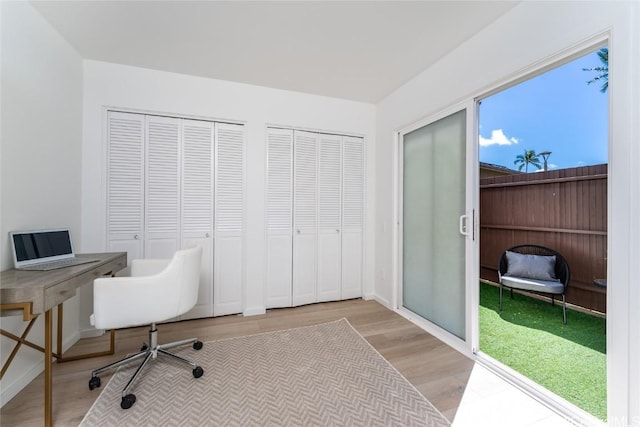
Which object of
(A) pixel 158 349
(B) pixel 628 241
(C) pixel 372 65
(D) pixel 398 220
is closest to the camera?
(B) pixel 628 241

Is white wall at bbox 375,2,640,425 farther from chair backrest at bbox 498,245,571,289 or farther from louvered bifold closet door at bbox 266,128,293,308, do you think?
louvered bifold closet door at bbox 266,128,293,308

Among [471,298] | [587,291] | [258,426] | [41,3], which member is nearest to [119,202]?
[41,3]

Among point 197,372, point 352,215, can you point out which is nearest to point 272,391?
point 197,372

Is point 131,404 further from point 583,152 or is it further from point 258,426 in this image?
point 583,152

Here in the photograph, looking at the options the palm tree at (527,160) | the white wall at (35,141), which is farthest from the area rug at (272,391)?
the palm tree at (527,160)

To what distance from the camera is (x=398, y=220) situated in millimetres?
3029

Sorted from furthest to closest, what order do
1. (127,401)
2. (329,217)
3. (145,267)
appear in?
(329,217)
(145,267)
(127,401)

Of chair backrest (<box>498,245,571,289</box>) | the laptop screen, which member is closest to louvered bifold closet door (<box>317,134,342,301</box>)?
chair backrest (<box>498,245,571,289</box>)

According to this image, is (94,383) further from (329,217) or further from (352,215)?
(352,215)

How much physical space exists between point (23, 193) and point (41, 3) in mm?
1345

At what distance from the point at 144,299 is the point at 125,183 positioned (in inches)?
58.6

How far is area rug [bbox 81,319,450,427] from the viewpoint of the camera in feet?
4.65

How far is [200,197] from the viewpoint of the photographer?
9.00 feet

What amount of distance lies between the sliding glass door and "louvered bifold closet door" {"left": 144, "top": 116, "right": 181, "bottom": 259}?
8.41 ft
